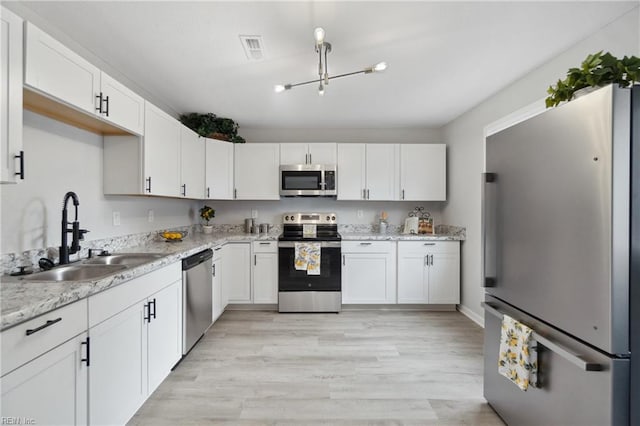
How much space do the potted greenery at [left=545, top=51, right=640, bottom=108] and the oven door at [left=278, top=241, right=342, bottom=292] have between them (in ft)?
8.45

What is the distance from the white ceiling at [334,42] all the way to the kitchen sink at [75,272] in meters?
1.52

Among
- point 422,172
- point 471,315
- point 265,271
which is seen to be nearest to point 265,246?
point 265,271

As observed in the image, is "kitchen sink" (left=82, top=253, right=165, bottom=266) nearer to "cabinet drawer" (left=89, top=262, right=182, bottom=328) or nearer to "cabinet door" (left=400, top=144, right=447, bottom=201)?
"cabinet drawer" (left=89, top=262, right=182, bottom=328)

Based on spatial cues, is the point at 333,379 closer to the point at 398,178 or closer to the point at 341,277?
the point at 341,277

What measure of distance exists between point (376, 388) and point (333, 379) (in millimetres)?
315

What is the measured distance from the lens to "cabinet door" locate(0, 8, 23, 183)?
119 cm

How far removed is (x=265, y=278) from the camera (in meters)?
3.54

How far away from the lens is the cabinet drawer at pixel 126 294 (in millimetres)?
1328

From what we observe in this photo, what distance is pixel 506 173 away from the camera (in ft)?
5.31

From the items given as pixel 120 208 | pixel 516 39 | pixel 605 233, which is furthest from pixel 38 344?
pixel 516 39

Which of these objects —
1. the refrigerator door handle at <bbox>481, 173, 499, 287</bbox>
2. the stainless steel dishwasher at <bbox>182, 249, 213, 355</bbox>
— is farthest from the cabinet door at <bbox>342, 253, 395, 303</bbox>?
the refrigerator door handle at <bbox>481, 173, 499, 287</bbox>

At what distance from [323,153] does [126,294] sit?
113 inches

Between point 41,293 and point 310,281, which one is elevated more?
point 41,293

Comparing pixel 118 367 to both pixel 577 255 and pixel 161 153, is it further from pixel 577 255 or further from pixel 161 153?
pixel 577 255
